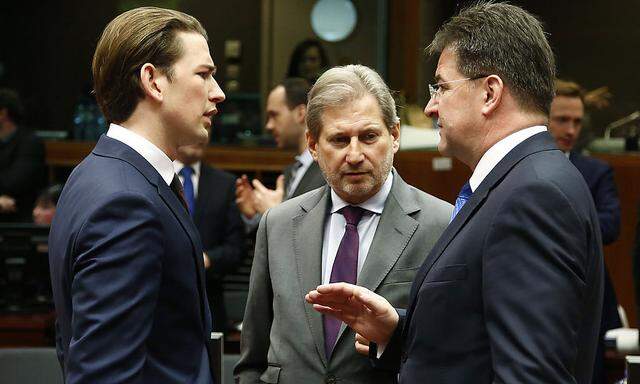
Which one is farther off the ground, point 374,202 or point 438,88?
point 438,88

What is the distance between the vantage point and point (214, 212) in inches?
199

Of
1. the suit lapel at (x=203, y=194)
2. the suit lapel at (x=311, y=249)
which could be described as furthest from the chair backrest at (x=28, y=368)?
the suit lapel at (x=203, y=194)

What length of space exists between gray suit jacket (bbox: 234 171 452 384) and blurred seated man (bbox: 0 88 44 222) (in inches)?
175

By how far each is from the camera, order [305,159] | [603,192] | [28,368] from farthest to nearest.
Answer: [603,192] → [305,159] → [28,368]

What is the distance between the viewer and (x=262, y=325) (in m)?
2.69

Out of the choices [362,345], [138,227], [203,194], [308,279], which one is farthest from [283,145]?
[138,227]

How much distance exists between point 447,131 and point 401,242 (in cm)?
56

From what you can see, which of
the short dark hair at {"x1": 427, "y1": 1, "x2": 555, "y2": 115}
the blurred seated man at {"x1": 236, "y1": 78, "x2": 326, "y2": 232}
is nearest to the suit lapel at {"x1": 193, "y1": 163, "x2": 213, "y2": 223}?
the blurred seated man at {"x1": 236, "y1": 78, "x2": 326, "y2": 232}

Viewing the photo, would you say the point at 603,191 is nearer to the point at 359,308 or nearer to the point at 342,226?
the point at 342,226

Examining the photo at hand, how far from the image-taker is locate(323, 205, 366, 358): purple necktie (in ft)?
8.45

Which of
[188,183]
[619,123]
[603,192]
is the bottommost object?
[619,123]

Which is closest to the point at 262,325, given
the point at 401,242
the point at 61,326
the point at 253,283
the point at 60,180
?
the point at 253,283

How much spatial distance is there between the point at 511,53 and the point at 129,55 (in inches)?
30.1

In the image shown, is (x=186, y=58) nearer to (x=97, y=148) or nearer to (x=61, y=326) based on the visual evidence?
(x=97, y=148)
